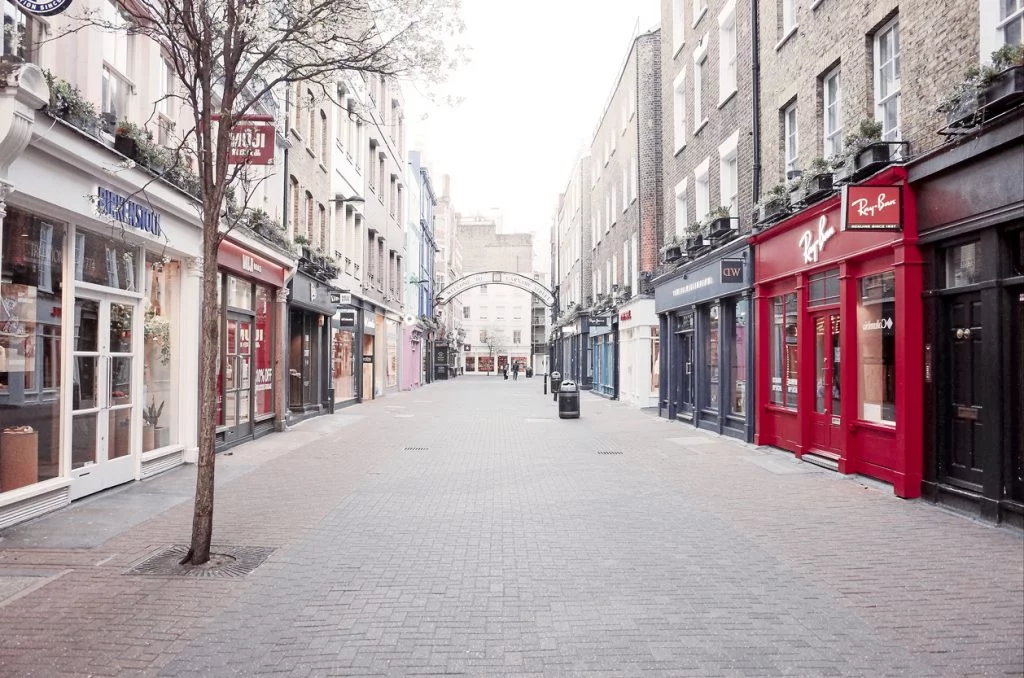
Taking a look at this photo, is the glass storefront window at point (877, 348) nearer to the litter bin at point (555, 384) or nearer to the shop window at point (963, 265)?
the shop window at point (963, 265)

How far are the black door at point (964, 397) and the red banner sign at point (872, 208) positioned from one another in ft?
3.52

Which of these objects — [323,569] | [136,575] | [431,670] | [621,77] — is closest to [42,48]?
[136,575]

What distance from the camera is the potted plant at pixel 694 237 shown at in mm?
16578

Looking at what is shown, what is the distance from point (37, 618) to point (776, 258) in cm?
1159

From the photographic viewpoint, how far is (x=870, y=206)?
338 inches

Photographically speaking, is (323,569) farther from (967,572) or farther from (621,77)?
(621,77)

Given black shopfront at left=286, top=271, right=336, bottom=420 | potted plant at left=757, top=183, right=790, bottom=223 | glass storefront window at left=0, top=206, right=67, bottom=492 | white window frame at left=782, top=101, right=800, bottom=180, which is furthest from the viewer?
black shopfront at left=286, top=271, right=336, bottom=420

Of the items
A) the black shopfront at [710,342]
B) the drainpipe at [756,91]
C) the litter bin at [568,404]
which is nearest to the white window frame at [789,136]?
the drainpipe at [756,91]

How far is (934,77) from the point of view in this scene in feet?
27.7

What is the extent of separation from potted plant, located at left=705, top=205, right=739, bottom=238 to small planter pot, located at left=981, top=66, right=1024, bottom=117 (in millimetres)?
8271

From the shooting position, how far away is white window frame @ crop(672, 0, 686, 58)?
19.2 m

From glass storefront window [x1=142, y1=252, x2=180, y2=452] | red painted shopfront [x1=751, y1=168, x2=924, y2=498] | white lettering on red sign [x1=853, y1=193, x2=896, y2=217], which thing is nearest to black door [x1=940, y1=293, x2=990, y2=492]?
red painted shopfront [x1=751, y1=168, x2=924, y2=498]

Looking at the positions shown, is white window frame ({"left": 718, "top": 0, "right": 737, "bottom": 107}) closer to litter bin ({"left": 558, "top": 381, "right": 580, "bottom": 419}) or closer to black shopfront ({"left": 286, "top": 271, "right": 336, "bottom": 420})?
litter bin ({"left": 558, "top": 381, "right": 580, "bottom": 419})

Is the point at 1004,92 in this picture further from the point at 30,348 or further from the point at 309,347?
the point at 309,347
